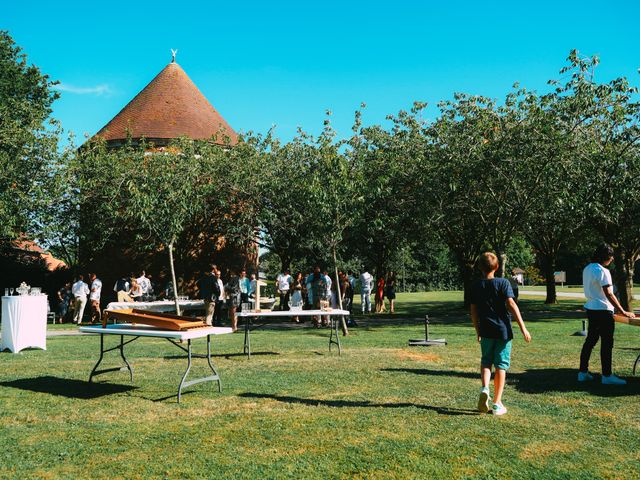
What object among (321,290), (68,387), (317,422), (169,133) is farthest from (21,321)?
(169,133)

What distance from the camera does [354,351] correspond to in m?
12.3

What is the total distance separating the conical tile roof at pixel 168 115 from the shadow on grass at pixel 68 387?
2109cm

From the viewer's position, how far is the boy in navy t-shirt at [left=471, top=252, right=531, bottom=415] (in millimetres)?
6516

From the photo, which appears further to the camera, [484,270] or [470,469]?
[484,270]

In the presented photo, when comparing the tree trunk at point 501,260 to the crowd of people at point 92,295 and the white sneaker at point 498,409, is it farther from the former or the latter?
the crowd of people at point 92,295

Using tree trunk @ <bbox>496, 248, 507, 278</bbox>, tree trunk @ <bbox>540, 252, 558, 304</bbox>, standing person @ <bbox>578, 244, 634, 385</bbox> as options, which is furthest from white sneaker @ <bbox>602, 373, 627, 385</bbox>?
tree trunk @ <bbox>540, 252, 558, 304</bbox>

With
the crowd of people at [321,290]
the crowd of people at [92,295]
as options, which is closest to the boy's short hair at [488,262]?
the crowd of people at [321,290]

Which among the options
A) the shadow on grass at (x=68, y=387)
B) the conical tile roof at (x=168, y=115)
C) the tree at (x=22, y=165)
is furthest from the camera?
the conical tile roof at (x=168, y=115)

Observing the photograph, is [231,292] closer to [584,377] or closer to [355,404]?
[355,404]

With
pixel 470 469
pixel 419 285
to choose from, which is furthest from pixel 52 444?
pixel 419 285

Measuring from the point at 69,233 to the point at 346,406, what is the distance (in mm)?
21172

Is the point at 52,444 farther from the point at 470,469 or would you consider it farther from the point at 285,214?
the point at 285,214

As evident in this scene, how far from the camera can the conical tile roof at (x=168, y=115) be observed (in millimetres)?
30172

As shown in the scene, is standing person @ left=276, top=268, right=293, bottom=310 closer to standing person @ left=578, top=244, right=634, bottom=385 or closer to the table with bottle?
the table with bottle
